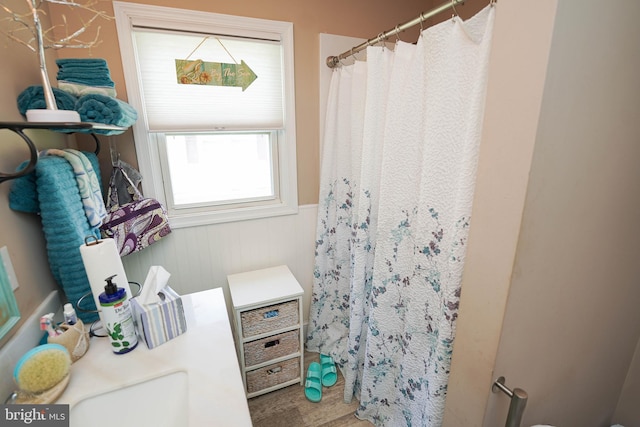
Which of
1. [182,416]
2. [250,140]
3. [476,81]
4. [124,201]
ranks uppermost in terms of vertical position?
[476,81]

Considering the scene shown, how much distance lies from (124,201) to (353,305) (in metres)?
1.30

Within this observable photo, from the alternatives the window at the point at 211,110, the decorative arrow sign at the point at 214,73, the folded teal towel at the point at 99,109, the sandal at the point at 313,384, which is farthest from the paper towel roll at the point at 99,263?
the sandal at the point at 313,384

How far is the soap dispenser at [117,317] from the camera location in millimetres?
874

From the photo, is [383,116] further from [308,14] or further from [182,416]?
[182,416]

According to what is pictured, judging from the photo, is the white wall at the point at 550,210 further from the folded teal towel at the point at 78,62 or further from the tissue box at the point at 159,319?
the folded teal towel at the point at 78,62

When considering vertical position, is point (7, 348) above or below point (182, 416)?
above

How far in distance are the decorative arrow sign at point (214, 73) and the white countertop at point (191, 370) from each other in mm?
1227

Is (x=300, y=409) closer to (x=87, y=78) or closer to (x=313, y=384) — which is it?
(x=313, y=384)

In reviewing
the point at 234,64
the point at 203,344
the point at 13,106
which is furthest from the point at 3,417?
the point at 234,64

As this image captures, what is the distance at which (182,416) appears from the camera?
775 mm

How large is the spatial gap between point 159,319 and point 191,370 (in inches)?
8.4

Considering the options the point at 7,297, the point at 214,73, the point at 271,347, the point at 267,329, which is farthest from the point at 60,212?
the point at 271,347

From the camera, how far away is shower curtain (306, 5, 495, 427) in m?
0.94

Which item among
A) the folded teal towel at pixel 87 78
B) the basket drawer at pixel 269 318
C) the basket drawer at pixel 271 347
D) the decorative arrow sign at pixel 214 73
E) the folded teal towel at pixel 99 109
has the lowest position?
the basket drawer at pixel 271 347
